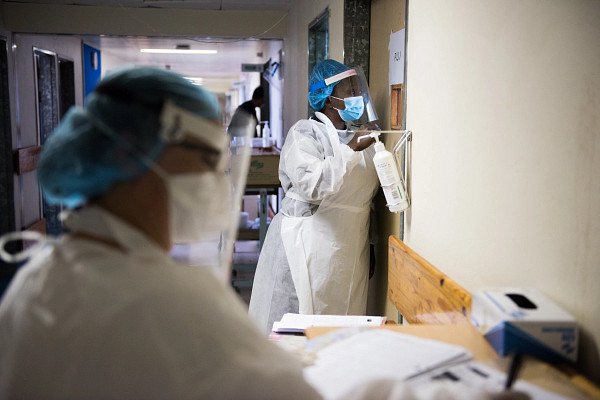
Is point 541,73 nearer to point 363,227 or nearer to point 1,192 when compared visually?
point 363,227

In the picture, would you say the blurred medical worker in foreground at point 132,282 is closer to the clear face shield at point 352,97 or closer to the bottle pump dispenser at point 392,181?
the bottle pump dispenser at point 392,181

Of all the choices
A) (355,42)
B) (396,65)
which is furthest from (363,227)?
(355,42)

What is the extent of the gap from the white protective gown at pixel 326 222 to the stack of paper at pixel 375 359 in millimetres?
1279

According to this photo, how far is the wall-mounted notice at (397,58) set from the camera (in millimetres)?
2494

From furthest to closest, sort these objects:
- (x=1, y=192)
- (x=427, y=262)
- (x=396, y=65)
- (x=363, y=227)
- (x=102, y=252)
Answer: (x=1, y=192)
(x=363, y=227)
(x=396, y=65)
(x=427, y=262)
(x=102, y=252)

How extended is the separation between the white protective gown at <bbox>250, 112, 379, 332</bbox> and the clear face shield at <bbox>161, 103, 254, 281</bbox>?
136 cm

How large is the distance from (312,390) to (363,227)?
1870 mm

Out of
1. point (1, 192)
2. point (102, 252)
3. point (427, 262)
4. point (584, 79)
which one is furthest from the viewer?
point (1, 192)

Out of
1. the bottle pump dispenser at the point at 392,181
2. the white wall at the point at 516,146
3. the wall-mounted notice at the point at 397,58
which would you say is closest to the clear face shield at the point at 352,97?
the wall-mounted notice at the point at 397,58

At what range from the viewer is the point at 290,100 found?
19.4 ft

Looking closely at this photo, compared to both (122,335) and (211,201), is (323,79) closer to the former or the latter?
(211,201)

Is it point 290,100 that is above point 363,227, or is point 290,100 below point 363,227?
above

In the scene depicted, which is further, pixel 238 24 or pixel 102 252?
pixel 238 24

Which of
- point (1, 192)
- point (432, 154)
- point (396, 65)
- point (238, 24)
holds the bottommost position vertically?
point (1, 192)
